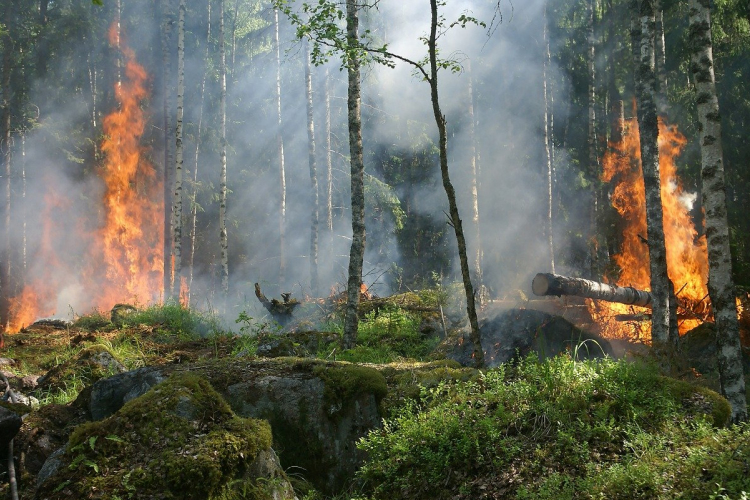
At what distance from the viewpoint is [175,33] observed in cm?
3294

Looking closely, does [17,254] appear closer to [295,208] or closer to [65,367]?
[295,208]

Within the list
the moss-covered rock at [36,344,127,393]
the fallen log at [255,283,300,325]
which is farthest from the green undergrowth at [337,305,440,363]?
the moss-covered rock at [36,344,127,393]

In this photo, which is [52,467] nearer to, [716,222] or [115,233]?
[716,222]

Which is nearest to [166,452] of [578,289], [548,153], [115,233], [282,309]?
[578,289]

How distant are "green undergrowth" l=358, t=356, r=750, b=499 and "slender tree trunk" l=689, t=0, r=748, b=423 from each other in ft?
8.91

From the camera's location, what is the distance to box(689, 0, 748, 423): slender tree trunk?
24.5 feet

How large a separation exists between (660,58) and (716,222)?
28.5ft

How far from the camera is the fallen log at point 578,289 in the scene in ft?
41.7

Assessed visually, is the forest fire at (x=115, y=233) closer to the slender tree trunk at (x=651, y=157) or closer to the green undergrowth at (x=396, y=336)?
the green undergrowth at (x=396, y=336)

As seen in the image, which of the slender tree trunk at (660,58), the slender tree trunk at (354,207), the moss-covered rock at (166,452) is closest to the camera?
the moss-covered rock at (166,452)

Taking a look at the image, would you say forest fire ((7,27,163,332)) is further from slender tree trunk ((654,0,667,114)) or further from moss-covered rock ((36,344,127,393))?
slender tree trunk ((654,0,667,114))

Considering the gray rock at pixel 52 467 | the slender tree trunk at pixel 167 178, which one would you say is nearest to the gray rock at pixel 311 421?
the gray rock at pixel 52 467

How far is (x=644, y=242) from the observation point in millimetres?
15227

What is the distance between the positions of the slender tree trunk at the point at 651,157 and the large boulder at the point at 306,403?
6175mm
